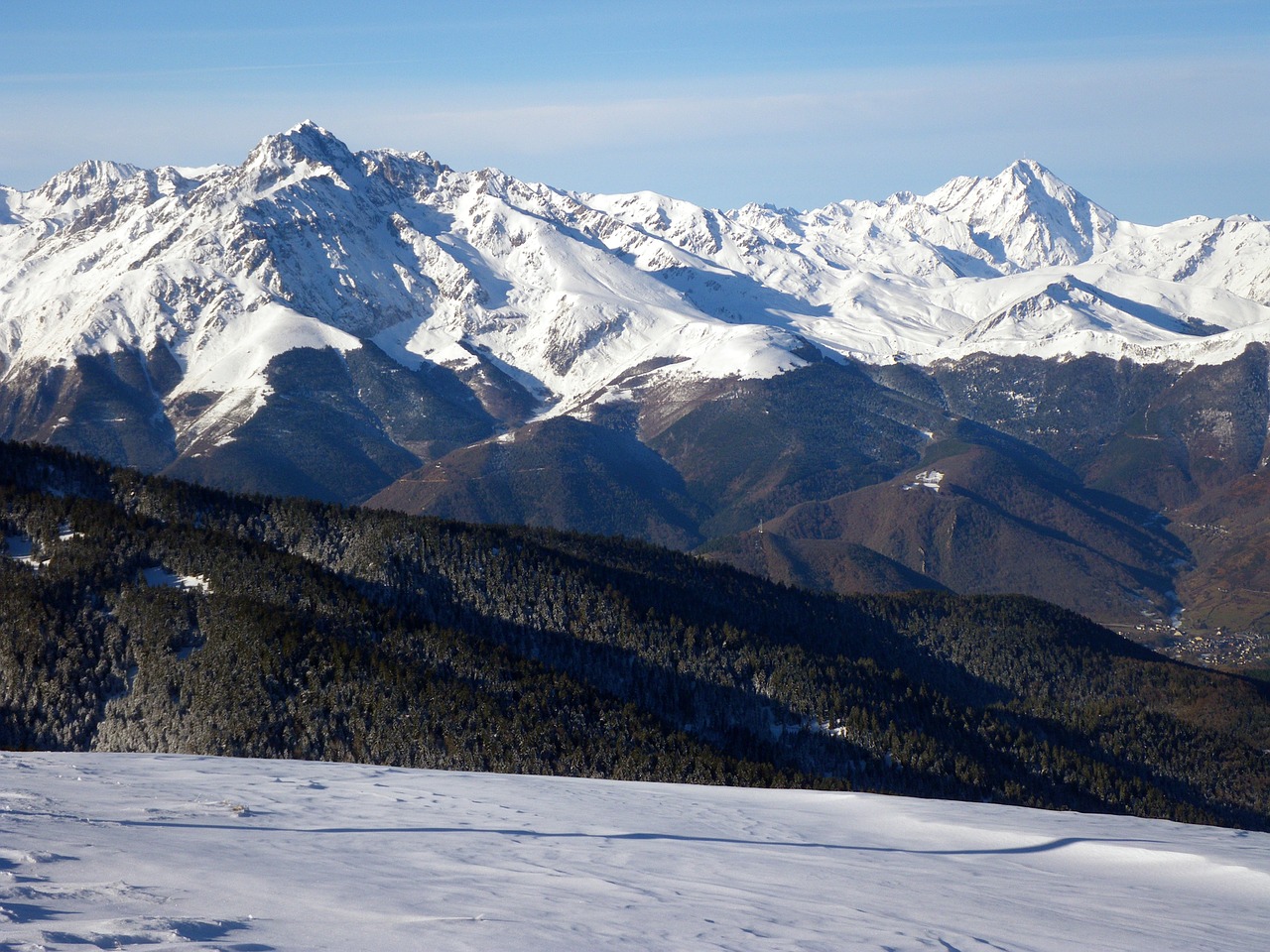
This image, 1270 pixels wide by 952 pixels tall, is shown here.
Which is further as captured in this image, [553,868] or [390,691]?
[390,691]

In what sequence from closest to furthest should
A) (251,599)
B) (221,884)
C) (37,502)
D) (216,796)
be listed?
(221,884)
(216,796)
(251,599)
(37,502)

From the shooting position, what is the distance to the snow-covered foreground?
95.1ft

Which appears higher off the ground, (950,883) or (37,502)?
(37,502)

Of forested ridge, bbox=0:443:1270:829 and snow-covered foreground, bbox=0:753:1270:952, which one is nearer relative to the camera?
snow-covered foreground, bbox=0:753:1270:952

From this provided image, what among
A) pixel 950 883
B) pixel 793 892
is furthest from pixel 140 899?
pixel 950 883

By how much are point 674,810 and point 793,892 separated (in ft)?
54.6

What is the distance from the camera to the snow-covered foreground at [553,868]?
29.0m

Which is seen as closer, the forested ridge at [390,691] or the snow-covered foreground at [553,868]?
the snow-covered foreground at [553,868]

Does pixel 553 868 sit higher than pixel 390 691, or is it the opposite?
pixel 553 868

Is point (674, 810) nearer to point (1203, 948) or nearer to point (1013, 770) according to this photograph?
point (1203, 948)

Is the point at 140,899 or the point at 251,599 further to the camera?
the point at 251,599

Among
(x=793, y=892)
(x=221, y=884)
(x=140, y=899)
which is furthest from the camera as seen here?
(x=793, y=892)

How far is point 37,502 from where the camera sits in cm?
18188

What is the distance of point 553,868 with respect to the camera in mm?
37750
